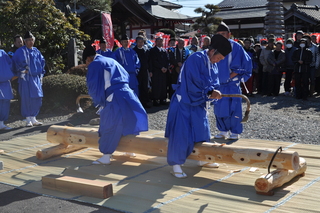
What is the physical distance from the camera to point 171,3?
3769 cm

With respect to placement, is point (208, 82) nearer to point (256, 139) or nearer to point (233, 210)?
point (233, 210)

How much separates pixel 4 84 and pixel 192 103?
4970 millimetres

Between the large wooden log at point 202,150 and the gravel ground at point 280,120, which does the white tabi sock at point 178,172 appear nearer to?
the large wooden log at point 202,150

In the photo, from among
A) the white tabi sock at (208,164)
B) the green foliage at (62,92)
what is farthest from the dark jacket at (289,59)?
the white tabi sock at (208,164)

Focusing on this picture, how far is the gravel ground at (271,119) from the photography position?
6848 mm

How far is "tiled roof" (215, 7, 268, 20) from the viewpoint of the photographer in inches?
1153

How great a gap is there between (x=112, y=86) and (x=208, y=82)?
133 cm

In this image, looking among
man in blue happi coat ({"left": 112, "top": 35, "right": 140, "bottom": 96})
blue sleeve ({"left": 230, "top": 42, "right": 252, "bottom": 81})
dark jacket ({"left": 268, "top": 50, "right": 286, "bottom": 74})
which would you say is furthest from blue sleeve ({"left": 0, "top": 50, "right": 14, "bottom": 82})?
dark jacket ({"left": 268, "top": 50, "right": 286, "bottom": 74})

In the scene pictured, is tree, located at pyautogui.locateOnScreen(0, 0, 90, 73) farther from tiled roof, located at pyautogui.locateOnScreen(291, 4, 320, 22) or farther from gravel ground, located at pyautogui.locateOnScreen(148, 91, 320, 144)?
tiled roof, located at pyautogui.locateOnScreen(291, 4, 320, 22)

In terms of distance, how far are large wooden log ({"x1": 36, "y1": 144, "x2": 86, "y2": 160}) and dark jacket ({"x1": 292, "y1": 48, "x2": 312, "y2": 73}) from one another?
684 cm

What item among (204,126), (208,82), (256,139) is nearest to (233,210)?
(204,126)

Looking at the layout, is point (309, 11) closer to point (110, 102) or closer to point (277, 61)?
point (277, 61)

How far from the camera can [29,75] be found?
8.30m

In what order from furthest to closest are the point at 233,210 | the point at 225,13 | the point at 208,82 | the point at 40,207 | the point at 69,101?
the point at 225,13, the point at 69,101, the point at 208,82, the point at 40,207, the point at 233,210
